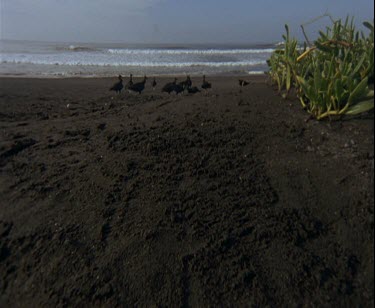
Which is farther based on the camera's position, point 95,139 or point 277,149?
point 95,139

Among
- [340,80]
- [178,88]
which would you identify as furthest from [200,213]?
[178,88]

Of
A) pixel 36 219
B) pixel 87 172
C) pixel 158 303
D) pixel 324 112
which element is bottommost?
pixel 158 303

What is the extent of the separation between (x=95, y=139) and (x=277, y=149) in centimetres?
209

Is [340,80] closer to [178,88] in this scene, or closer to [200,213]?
[200,213]

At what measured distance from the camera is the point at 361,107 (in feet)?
4.26

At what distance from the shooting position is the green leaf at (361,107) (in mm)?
1194

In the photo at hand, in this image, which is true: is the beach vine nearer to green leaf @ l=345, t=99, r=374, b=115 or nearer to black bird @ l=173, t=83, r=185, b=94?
green leaf @ l=345, t=99, r=374, b=115

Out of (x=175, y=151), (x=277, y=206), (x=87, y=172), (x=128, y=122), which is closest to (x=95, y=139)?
(x=128, y=122)

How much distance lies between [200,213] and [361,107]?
1476 mm

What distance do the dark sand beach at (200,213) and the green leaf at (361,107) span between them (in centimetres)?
5

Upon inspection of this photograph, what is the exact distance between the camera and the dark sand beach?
1642 millimetres

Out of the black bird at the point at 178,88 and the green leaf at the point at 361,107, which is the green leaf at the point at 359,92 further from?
the black bird at the point at 178,88

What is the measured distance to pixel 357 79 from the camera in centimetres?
163

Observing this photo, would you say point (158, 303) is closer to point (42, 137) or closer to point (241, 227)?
point (241, 227)
